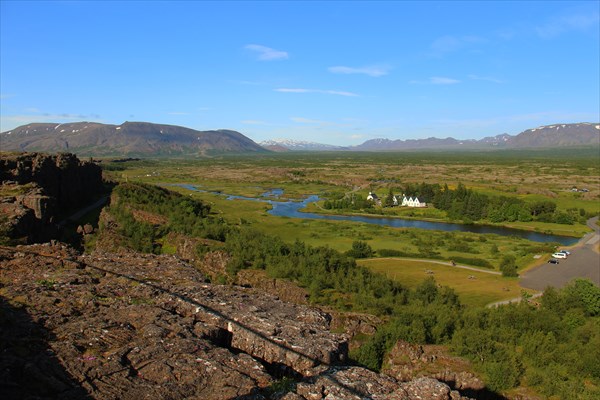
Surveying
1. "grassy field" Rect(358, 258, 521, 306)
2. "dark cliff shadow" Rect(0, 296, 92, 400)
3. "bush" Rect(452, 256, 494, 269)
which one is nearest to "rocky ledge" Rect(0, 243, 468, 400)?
"dark cliff shadow" Rect(0, 296, 92, 400)

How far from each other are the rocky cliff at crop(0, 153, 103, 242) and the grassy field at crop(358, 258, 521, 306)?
103ft

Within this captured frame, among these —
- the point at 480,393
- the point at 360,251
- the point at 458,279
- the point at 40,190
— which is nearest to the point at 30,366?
the point at 480,393

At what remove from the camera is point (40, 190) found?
108 ft

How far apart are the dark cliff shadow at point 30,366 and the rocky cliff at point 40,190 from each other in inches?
524

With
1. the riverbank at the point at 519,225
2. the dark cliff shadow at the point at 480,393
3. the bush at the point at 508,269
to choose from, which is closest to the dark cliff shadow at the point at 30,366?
the dark cliff shadow at the point at 480,393

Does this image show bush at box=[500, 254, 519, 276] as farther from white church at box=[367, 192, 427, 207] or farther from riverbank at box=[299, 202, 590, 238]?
white church at box=[367, 192, 427, 207]

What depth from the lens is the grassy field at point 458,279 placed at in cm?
4219

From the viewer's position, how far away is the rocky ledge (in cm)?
848

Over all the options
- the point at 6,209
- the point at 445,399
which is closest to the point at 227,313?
the point at 445,399

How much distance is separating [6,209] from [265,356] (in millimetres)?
20595

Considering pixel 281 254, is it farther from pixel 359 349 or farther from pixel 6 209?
pixel 6 209

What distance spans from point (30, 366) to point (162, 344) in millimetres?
2522

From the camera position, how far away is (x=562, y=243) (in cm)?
7375

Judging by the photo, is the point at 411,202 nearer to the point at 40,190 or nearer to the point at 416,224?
the point at 416,224
